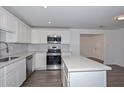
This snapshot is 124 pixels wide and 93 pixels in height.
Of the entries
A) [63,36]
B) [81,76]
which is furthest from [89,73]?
[63,36]

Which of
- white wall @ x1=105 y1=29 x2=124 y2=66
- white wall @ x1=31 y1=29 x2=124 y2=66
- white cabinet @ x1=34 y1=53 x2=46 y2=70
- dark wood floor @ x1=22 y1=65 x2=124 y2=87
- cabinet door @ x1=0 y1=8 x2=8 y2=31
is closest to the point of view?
cabinet door @ x1=0 y1=8 x2=8 y2=31

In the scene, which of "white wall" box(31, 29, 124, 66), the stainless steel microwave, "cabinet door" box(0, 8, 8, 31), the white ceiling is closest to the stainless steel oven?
the stainless steel microwave

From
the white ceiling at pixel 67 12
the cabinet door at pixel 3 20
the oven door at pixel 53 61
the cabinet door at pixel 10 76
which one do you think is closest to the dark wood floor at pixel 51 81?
the cabinet door at pixel 10 76

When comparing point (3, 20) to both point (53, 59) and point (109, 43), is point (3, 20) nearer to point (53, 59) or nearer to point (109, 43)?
point (53, 59)

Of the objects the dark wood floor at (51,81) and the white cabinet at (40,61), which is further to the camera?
the white cabinet at (40,61)

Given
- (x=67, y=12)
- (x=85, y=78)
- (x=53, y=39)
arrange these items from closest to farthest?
(x=85, y=78)
(x=67, y=12)
(x=53, y=39)

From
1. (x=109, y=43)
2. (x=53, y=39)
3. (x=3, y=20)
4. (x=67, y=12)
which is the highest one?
(x=67, y=12)

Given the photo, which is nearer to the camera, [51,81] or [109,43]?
[51,81]

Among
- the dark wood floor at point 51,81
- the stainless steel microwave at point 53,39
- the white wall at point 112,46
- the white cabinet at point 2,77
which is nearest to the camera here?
the white cabinet at point 2,77

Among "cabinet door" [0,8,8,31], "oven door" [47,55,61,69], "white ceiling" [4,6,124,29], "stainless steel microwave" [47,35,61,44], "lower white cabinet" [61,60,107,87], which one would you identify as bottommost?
"oven door" [47,55,61,69]

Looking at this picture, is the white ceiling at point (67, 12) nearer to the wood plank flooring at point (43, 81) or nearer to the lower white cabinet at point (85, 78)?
the lower white cabinet at point (85, 78)

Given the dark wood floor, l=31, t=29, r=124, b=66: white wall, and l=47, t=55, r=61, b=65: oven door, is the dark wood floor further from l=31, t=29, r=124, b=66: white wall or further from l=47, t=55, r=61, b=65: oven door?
l=31, t=29, r=124, b=66: white wall

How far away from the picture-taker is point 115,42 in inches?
276

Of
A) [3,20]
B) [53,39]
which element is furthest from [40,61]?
[3,20]
